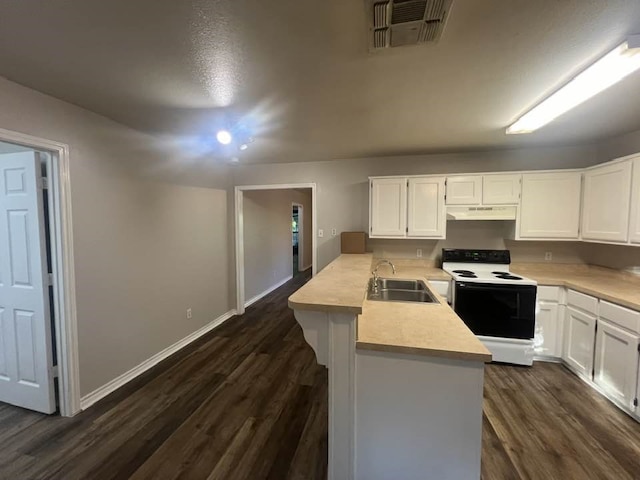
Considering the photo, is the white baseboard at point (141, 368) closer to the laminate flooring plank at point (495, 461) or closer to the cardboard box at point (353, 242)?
the cardboard box at point (353, 242)

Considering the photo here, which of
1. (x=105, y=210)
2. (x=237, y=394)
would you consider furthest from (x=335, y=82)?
(x=237, y=394)

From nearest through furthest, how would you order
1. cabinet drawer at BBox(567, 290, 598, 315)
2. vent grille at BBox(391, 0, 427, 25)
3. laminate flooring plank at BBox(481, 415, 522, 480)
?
vent grille at BBox(391, 0, 427, 25) → laminate flooring plank at BBox(481, 415, 522, 480) → cabinet drawer at BBox(567, 290, 598, 315)

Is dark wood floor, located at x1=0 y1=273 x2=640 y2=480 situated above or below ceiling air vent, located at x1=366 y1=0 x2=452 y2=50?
below

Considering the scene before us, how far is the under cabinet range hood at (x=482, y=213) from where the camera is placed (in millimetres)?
3213

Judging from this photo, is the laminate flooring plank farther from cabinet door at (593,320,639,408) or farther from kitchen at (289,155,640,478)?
cabinet door at (593,320,639,408)

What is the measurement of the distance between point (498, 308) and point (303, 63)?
2892 millimetres

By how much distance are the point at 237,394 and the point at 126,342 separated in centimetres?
118

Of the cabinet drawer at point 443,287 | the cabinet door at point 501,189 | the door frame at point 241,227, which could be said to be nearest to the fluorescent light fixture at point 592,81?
the cabinet door at point 501,189

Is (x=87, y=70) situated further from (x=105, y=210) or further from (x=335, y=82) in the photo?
(x=335, y=82)

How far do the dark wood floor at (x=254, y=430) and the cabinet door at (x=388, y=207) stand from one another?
1761 millimetres

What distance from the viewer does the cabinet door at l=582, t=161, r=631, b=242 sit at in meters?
2.52

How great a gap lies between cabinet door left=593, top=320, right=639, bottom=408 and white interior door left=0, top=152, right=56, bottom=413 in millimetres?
4446

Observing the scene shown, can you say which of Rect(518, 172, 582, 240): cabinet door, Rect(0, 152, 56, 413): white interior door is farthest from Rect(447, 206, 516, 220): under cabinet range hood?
Rect(0, 152, 56, 413): white interior door

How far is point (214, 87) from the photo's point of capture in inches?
71.9
